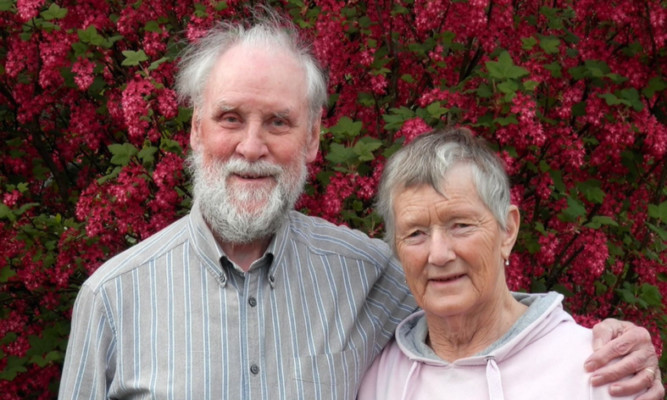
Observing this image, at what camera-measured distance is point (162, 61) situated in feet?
13.3

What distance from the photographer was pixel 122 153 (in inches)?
162

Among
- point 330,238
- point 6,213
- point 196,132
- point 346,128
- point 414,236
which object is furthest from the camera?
point 6,213

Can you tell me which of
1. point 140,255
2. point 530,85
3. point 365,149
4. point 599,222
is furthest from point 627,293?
point 140,255

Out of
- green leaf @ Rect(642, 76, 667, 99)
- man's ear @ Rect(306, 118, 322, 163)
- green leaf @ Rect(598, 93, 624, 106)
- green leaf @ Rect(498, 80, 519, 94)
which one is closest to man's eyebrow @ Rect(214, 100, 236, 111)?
man's ear @ Rect(306, 118, 322, 163)

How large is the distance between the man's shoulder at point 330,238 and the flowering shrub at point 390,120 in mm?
545

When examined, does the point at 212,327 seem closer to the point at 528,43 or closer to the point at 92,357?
the point at 92,357

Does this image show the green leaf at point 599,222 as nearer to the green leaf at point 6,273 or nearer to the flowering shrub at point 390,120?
the flowering shrub at point 390,120

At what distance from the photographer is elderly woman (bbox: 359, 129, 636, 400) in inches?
110

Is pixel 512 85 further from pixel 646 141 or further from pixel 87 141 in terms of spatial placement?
pixel 87 141

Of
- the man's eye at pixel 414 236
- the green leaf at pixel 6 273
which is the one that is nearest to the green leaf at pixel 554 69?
the man's eye at pixel 414 236

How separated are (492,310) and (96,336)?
1.28 metres

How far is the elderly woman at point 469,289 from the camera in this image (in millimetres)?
2801

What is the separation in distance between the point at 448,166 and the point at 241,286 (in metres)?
0.79

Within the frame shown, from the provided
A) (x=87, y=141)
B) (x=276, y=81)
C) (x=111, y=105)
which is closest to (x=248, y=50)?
(x=276, y=81)
